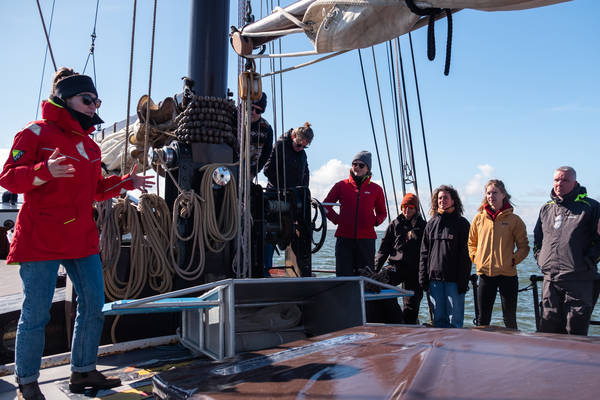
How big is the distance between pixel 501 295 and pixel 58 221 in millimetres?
3283

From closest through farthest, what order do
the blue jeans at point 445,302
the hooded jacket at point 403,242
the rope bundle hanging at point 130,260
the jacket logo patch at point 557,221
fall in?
1. the rope bundle hanging at point 130,260
2. the jacket logo patch at point 557,221
3. the blue jeans at point 445,302
4. the hooded jacket at point 403,242

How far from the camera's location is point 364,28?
2.51 meters

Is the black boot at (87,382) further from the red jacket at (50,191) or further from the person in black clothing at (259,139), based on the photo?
the person in black clothing at (259,139)

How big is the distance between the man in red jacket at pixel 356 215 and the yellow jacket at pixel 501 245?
34.4 inches

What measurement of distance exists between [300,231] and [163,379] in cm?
246

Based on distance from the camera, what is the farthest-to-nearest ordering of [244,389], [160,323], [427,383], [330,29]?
1. [160,323]
2. [330,29]
3. [244,389]
4. [427,383]

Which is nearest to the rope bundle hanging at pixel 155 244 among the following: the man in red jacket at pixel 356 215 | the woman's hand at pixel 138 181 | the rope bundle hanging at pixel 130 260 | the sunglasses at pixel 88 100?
the rope bundle hanging at pixel 130 260

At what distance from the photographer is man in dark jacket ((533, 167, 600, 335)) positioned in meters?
3.47

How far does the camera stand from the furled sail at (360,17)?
2.14 meters

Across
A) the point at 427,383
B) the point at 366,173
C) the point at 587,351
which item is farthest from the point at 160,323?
the point at 587,351

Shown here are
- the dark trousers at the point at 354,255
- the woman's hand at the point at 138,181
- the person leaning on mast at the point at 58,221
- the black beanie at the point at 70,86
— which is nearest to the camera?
the person leaning on mast at the point at 58,221

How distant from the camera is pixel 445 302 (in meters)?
3.79

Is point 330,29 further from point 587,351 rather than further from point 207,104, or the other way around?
point 587,351

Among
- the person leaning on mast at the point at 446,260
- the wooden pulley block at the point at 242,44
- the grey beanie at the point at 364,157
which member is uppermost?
the wooden pulley block at the point at 242,44
